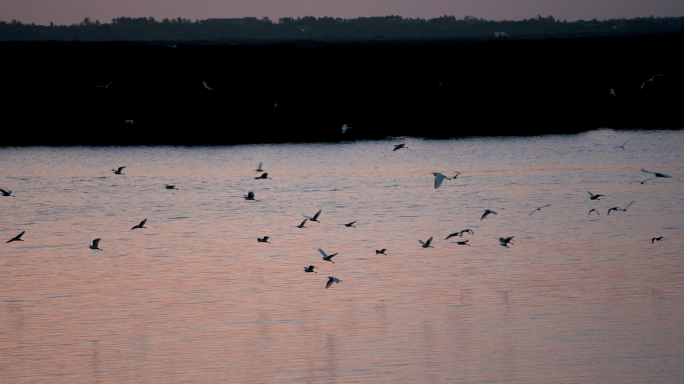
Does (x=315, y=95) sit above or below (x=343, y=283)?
below

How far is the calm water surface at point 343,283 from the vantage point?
1420 cm

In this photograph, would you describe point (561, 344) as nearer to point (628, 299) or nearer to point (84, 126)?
point (628, 299)

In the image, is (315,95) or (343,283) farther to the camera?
(315,95)

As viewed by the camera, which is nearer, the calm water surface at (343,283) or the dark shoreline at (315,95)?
the calm water surface at (343,283)

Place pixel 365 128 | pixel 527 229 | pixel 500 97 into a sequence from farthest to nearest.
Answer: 1. pixel 500 97
2. pixel 365 128
3. pixel 527 229

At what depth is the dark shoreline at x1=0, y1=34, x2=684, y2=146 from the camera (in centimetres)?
6216

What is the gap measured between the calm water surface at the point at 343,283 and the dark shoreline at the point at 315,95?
22684 mm

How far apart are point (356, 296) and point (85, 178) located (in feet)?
81.3

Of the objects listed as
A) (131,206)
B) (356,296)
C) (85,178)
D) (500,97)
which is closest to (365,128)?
(500,97)

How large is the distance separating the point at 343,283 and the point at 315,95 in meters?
51.4

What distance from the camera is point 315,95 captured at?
6988 centimetres

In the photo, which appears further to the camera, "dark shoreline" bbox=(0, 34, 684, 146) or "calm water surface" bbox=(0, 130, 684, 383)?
"dark shoreline" bbox=(0, 34, 684, 146)

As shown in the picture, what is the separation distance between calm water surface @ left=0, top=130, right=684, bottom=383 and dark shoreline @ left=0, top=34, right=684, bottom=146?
22.7 meters

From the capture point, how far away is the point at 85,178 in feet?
132
